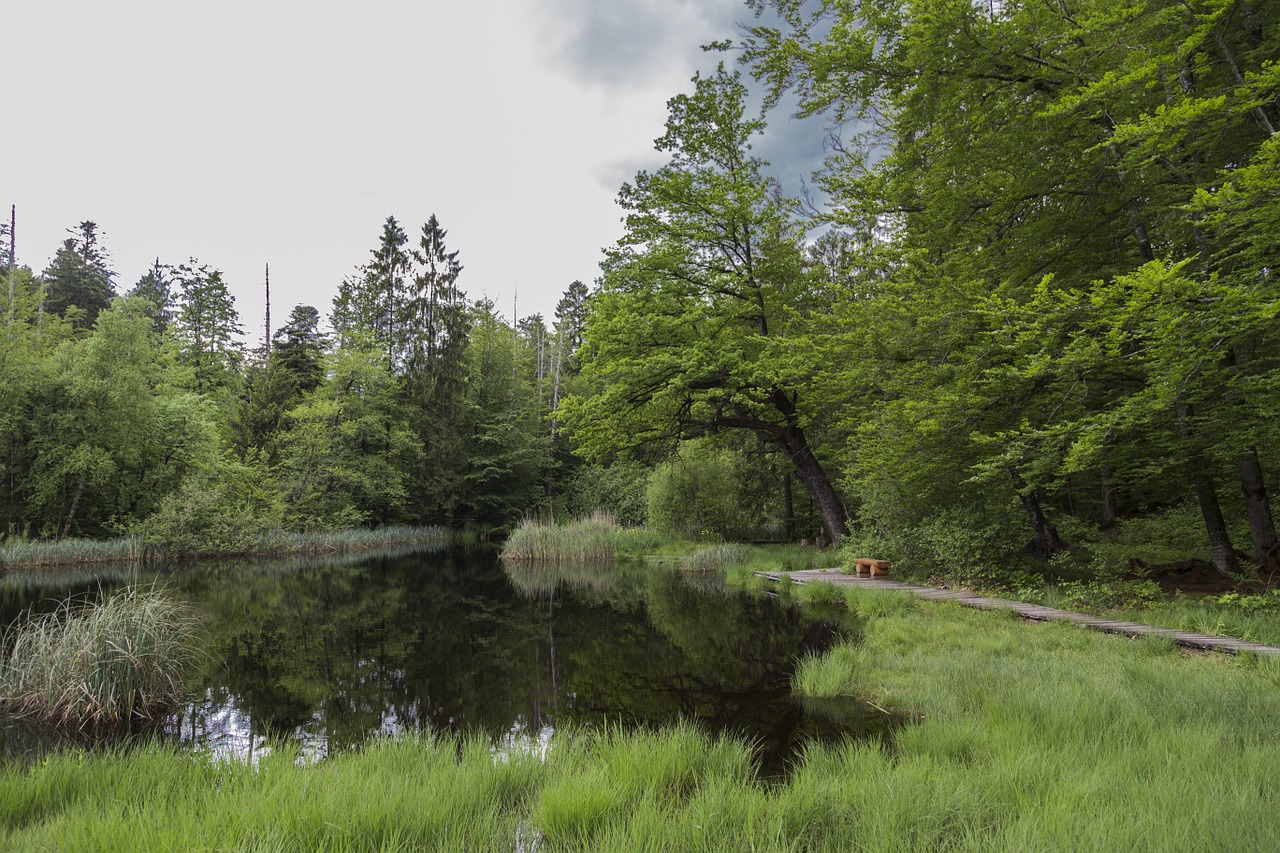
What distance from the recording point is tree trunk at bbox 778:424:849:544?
15266 millimetres

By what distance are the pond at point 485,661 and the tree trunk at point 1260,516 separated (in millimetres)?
5480

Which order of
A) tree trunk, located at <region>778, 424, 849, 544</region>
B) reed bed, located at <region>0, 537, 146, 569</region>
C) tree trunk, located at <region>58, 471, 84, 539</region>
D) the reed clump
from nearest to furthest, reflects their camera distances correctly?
tree trunk, located at <region>778, 424, 849, 544</region>
reed bed, located at <region>0, 537, 146, 569</region>
tree trunk, located at <region>58, 471, 84, 539</region>
the reed clump

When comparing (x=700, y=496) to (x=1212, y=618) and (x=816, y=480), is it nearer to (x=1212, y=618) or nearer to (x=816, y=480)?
(x=816, y=480)

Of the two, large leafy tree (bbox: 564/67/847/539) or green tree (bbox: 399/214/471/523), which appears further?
green tree (bbox: 399/214/471/523)

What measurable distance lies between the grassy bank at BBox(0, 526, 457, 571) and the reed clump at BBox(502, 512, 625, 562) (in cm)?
818

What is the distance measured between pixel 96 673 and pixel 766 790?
5.63 meters

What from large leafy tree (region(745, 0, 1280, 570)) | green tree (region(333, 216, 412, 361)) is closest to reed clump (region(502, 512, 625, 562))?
large leafy tree (region(745, 0, 1280, 570))

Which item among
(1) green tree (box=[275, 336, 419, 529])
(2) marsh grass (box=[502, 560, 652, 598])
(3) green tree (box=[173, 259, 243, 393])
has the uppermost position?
(3) green tree (box=[173, 259, 243, 393])

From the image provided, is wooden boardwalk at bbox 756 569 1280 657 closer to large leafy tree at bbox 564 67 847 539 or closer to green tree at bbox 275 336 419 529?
large leafy tree at bbox 564 67 847 539

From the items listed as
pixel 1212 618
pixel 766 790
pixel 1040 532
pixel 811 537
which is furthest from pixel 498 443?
pixel 766 790

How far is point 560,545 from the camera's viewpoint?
19266mm

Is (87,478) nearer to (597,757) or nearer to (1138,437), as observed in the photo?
(597,757)

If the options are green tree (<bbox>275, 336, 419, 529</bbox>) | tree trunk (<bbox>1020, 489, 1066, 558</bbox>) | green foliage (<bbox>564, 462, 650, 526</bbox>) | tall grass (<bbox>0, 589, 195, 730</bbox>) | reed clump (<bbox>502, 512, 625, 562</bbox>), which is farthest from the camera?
green foliage (<bbox>564, 462, 650, 526</bbox>)

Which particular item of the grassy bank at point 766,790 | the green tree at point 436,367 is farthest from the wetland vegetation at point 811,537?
the green tree at point 436,367
